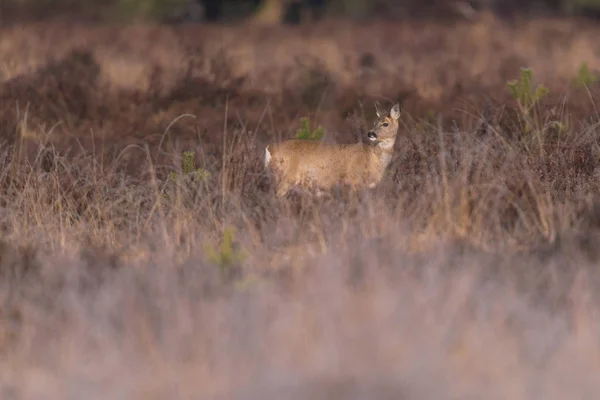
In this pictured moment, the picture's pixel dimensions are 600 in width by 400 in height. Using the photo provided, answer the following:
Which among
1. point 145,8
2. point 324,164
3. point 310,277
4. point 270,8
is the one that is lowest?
point 145,8

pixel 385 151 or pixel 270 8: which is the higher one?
pixel 385 151

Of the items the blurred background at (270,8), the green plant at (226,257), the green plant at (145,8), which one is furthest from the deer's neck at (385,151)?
the green plant at (145,8)

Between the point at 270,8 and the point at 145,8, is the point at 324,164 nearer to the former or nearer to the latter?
the point at 270,8

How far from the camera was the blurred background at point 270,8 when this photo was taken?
41.2 meters

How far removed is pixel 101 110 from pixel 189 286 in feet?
30.5

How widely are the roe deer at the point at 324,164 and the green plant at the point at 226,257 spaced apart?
3.14 m

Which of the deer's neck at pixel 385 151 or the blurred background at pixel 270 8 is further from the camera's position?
the blurred background at pixel 270 8

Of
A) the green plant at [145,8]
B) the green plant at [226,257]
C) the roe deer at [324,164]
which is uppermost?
the green plant at [226,257]

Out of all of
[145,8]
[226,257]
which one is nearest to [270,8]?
[145,8]

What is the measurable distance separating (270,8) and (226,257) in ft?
106

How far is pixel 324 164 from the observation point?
402 inches

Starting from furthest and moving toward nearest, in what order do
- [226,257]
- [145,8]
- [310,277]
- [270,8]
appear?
[145,8], [270,8], [226,257], [310,277]

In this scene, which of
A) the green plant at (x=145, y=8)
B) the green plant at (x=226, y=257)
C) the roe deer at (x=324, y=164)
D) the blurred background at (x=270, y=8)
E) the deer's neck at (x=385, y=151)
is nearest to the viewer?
the green plant at (x=226, y=257)

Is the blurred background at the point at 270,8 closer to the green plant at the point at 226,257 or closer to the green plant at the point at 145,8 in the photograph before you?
the green plant at the point at 145,8
